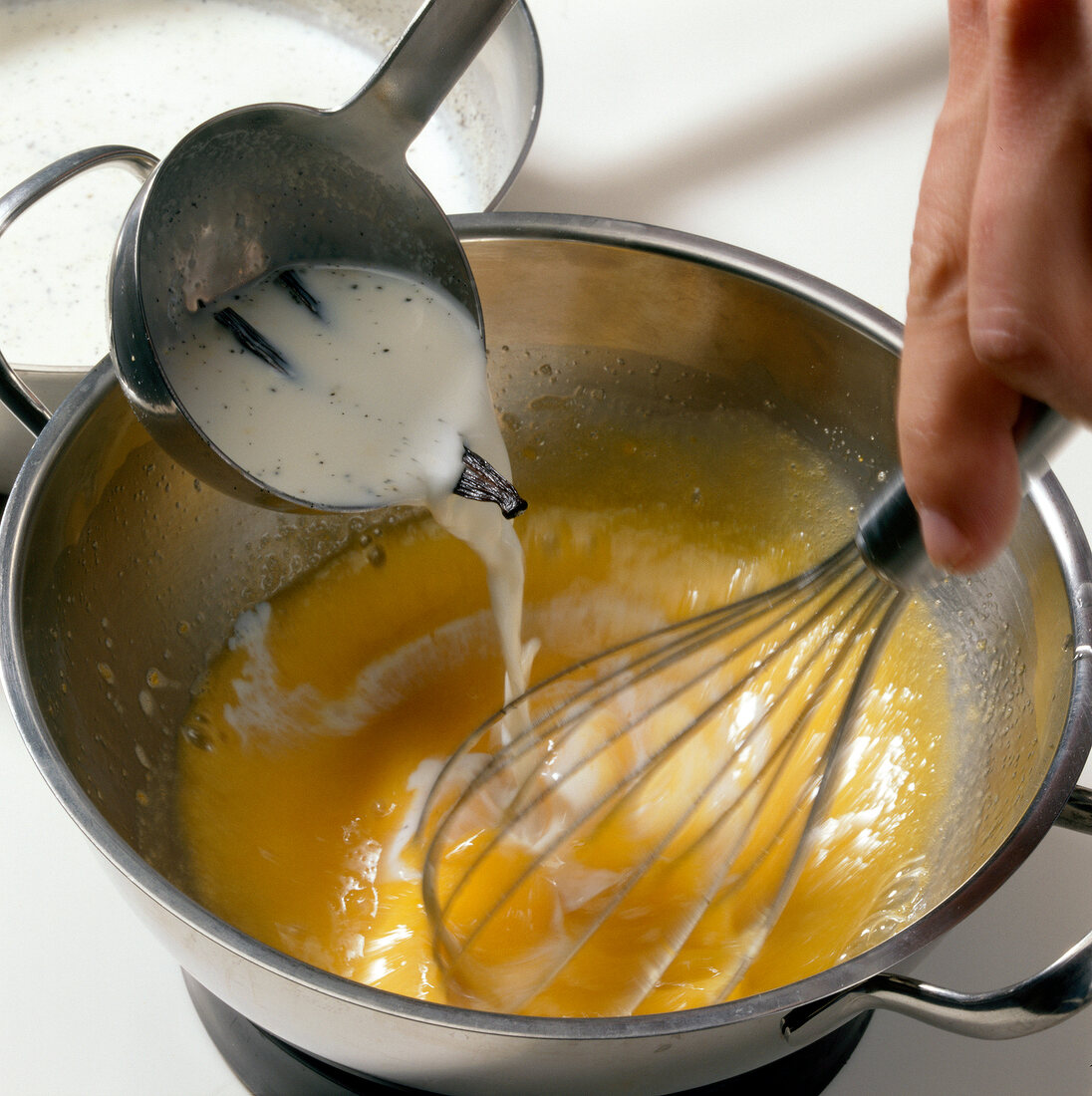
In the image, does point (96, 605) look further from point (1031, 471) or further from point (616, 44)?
point (616, 44)

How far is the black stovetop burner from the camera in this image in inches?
19.6

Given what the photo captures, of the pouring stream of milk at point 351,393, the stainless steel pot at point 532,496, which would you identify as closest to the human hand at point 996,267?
the stainless steel pot at point 532,496

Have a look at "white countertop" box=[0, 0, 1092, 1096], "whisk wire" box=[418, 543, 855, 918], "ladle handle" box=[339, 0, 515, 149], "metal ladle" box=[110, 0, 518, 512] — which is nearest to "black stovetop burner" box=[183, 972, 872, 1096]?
"white countertop" box=[0, 0, 1092, 1096]

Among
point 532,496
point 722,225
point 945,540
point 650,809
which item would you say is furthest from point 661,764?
point 722,225

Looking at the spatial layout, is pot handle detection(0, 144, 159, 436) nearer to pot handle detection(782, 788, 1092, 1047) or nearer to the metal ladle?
the metal ladle

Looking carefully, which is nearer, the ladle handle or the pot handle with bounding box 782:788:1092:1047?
the pot handle with bounding box 782:788:1092:1047

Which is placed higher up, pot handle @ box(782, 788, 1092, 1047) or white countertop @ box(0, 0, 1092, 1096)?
white countertop @ box(0, 0, 1092, 1096)

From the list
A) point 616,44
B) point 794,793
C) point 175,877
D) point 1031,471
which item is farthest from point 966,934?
point 616,44

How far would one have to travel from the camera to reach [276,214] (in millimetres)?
522

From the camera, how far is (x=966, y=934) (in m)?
0.58

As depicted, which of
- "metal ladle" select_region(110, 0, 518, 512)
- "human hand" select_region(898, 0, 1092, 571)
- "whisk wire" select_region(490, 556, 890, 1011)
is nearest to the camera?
"human hand" select_region(898, 0, 1092, 571)

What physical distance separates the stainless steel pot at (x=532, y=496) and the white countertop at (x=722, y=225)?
7 centimetres

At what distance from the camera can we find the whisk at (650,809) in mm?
593

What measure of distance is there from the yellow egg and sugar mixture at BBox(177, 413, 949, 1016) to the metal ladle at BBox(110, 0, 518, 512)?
0.20 metres
